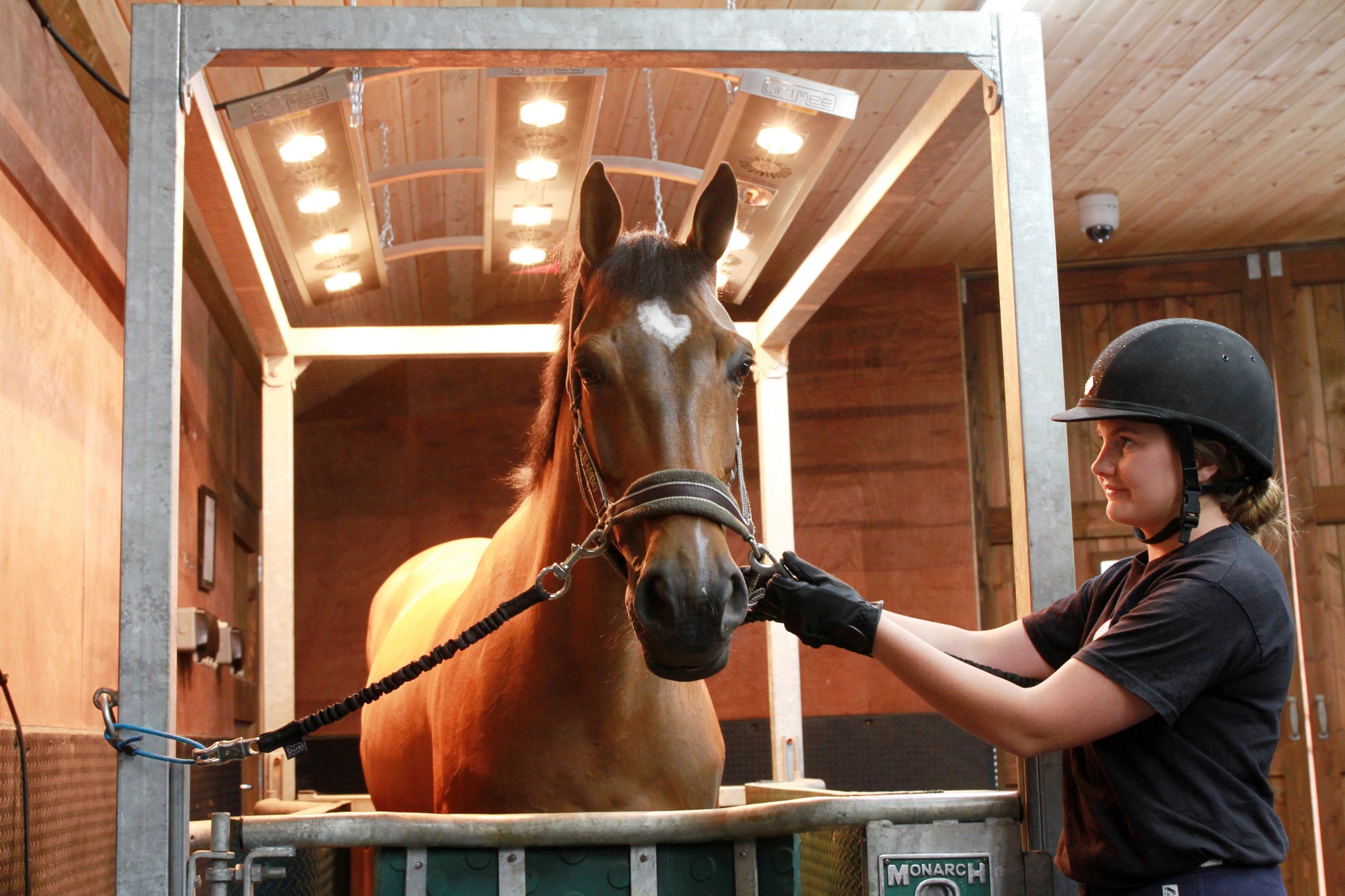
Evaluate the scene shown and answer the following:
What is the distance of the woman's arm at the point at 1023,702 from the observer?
1.47 metres

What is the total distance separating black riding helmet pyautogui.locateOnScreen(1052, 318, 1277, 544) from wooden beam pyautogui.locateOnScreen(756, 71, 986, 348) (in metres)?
0.66

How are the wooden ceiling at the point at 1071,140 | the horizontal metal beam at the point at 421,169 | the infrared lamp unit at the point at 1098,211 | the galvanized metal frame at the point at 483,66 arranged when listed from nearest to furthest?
the galvanized metal frame at the point at 483,66 → the horizontal metal beam at the point at 421,169 → the wooden ceiling at the point at 1071,140 → the infrared lamp unit at the point at 1098,211

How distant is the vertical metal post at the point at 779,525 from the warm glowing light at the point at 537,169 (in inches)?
39.6

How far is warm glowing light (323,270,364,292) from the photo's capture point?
3.97 meters

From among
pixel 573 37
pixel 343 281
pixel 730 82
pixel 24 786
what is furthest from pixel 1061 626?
pixel 343 281

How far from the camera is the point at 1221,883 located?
143 cm

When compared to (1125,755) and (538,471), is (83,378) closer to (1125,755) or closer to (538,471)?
(538,471)

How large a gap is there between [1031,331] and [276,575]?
9.51ft

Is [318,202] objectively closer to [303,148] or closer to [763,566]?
[303,148]

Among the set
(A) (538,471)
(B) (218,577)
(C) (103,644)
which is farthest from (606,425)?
(B) (218,577)

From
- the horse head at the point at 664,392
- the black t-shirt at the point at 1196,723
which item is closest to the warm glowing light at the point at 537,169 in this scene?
the horse head at the point at 664,392

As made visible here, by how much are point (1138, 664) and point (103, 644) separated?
3.20 m

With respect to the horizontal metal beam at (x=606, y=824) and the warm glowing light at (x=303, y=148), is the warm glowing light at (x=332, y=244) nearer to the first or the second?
the warm glowing light at (x=303, y=148)

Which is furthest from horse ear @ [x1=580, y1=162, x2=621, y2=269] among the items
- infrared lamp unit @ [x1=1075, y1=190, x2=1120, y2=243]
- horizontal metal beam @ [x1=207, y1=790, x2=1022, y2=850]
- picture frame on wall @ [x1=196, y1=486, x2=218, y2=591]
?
infrared lamp unit @ [x1=1075, y1=190, x2=1120, y2=243]
